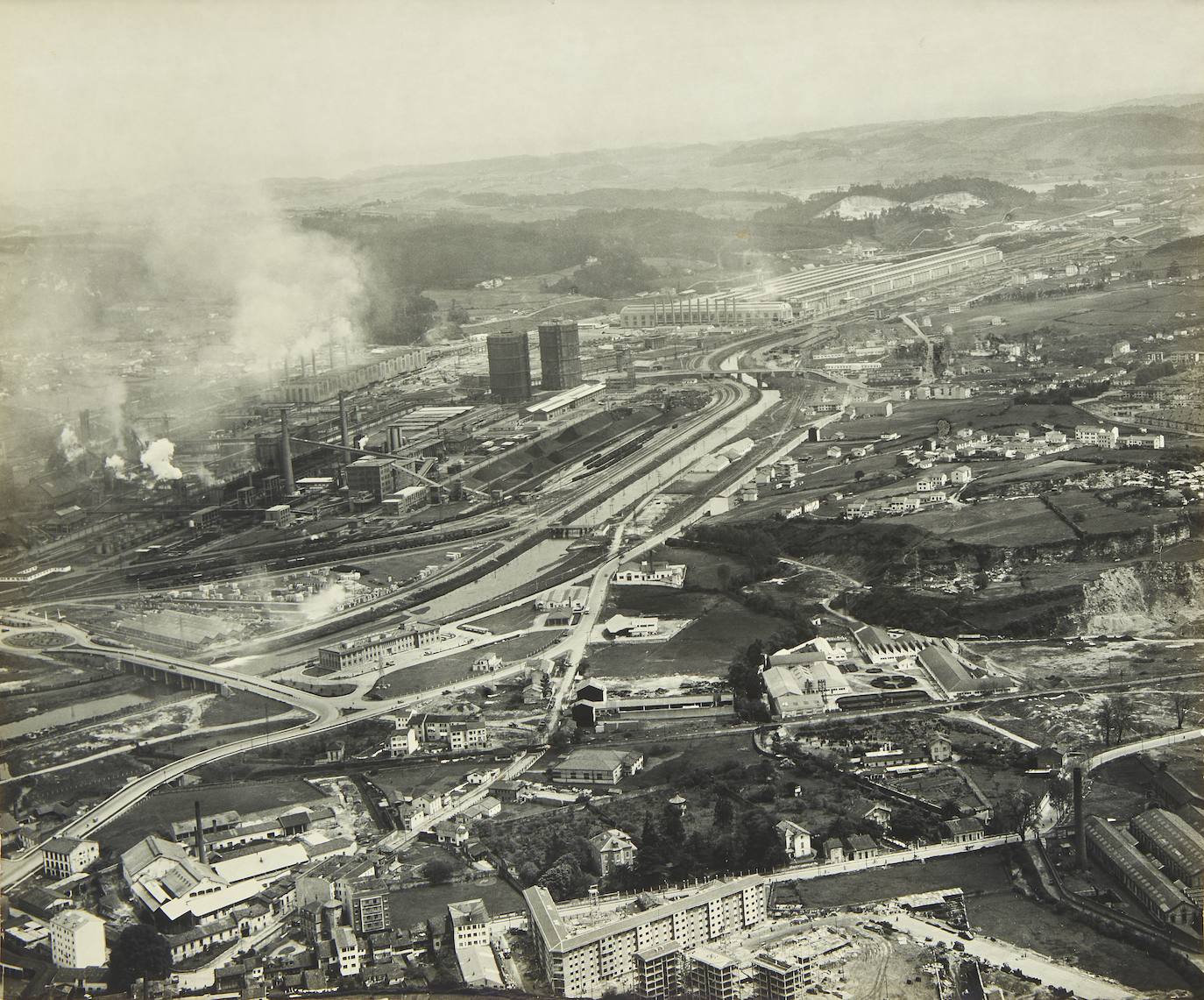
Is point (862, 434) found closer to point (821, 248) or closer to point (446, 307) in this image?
point (446, 307)

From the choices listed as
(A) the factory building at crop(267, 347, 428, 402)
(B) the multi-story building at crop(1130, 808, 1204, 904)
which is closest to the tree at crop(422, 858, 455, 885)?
(B) the multi-story building at crop(1130, 808, 1204, 904)

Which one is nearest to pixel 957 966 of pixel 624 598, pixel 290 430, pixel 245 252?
pixel 624 598

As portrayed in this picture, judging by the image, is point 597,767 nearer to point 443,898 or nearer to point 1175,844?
point 443,898

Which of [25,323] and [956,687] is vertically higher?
[25,323]

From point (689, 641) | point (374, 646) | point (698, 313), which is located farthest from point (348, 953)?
point (698, 313)

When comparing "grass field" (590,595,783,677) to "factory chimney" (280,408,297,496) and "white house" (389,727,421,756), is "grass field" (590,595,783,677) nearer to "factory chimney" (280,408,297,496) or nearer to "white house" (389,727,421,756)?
"white house" (389,727,421,756)

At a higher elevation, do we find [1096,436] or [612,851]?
[1096,436]

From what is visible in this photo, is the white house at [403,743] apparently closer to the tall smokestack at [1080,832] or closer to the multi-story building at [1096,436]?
the tall smokestack at [1080,832]
